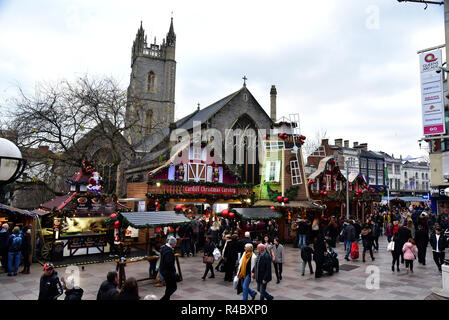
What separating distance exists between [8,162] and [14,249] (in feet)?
26.5

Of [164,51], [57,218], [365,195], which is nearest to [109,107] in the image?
[57,218]

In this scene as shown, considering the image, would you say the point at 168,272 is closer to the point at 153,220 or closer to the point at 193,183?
the point at 153,220

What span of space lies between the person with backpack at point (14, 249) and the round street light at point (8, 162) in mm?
7557

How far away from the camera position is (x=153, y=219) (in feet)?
38.5

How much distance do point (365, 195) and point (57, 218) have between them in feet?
79.2

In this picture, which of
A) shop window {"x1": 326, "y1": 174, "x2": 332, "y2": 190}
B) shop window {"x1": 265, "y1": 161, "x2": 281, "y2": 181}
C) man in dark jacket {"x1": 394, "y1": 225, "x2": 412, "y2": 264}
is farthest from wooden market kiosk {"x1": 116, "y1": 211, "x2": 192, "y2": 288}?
shop window {"x1": 326, "y1": 174, "x2": 332, "y2": 190}

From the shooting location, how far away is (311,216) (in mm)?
21969

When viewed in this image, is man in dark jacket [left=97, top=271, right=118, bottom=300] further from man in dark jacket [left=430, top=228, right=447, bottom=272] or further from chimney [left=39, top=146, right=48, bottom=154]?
chimney [left=39, top=146, right=48, bottom=154]

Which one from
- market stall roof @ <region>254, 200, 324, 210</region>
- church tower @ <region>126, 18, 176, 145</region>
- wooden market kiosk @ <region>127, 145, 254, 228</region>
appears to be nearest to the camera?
wooden market kiosk @ <region>127, 145, 254, 228</region>

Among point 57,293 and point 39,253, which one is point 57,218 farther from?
point 57,293

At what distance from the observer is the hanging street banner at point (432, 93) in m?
16.5

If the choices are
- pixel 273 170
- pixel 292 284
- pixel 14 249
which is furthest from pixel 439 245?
pixel 14 249

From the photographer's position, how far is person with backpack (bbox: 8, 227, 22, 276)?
34.6ft

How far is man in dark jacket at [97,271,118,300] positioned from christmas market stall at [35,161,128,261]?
31.8 ft
